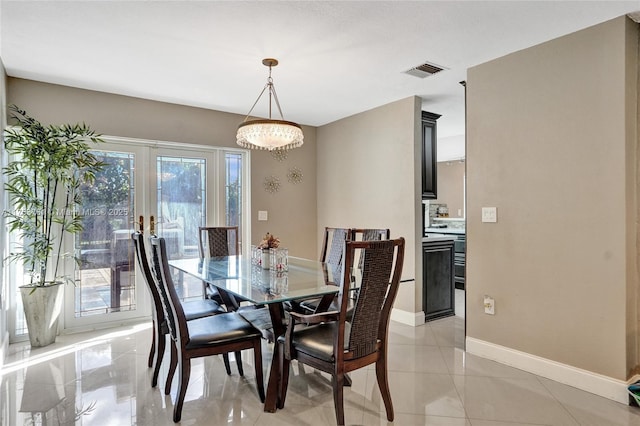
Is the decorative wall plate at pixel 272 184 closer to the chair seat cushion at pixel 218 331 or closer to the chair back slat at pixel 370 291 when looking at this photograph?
the chair seat cushion at pixel 218 331

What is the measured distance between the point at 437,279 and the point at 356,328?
102 inches

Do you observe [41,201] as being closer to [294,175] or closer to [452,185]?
[294,175]

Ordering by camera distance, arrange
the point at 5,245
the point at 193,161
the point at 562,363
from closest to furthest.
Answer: the point at 562,363 < the point at 5,245 < the point at 193,161

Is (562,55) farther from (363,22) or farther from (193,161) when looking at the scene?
(193,161)

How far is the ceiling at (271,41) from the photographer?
90.8 inches

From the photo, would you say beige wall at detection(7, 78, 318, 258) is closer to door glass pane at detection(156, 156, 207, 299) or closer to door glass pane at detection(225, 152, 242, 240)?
door glass pane at detection(225, 152, 242, 240)

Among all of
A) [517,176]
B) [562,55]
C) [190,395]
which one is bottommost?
[190,395]

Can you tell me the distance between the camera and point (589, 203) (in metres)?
2.56

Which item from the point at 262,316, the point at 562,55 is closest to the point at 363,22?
the point at 562,55

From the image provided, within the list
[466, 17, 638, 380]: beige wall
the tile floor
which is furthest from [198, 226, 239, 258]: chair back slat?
[466, 17, 638, 380]: beige wall

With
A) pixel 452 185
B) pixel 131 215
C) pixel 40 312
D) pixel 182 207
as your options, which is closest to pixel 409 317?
pixel 182 207

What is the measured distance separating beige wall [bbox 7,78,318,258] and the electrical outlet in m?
2.85

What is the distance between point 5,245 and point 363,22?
144 inches

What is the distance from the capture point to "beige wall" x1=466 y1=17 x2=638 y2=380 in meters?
2.43
